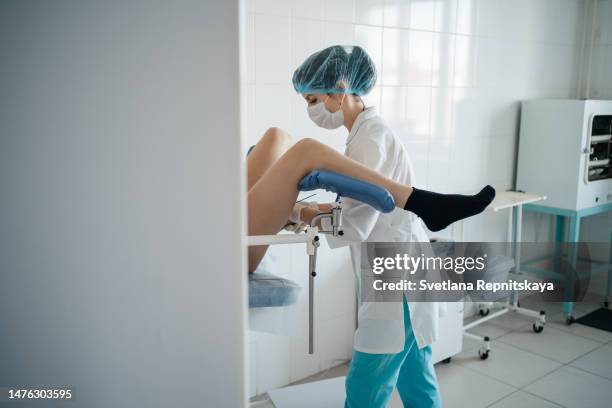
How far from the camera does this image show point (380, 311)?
1.64 metres

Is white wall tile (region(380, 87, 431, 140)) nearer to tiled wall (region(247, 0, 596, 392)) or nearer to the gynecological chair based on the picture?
tiled wall (region(247, 0, 596, 392))

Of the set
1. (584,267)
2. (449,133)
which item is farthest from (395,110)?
(584,267)

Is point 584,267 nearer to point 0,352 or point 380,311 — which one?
point 380,311

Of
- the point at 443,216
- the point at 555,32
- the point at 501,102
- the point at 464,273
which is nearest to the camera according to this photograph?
the point at 443,216

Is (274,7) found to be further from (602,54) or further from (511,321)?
(602,54)

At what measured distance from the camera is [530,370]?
2.73m

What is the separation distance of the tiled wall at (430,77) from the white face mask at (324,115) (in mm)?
543

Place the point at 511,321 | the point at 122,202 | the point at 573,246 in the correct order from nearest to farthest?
the point at 122,202, the point at 511,321, the point at 573,246

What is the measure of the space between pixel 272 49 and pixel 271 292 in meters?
1.32

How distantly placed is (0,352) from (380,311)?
48.8 inches

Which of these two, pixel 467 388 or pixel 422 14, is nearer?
pixel 467 388

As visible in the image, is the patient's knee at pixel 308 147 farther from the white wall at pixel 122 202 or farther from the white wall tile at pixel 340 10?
the white wall tile at pixel 340 10

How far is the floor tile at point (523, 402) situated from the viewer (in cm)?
240

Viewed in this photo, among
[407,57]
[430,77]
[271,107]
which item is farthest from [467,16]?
[271,107]
